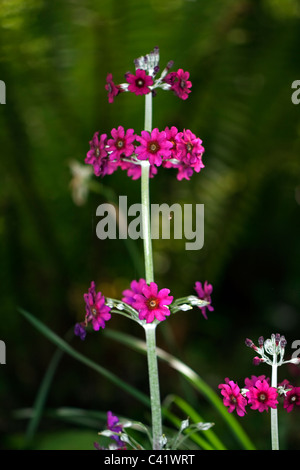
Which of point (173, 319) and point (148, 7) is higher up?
point (148, 7)

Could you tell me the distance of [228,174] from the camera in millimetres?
1780

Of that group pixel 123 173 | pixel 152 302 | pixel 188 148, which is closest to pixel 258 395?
pixel 152 302

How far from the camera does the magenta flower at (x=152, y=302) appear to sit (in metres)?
0.63

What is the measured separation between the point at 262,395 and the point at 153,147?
31cm

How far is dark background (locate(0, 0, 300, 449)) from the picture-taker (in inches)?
60.9

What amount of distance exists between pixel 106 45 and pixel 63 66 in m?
0.17

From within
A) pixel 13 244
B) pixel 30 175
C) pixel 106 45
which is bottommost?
pixel 13 244

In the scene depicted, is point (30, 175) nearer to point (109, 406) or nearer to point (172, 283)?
point (172, 283)

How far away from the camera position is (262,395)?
656 mm

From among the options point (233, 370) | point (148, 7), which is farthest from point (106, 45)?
point (233, 370)

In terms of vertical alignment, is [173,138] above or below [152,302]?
above

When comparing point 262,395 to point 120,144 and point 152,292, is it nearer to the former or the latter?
point 152,292

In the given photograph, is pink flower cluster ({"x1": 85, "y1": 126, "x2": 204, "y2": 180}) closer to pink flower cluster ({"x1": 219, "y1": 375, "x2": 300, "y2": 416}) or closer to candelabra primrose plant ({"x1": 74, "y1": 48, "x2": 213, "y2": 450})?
candelabra primrose plant ({"x1": 74, "y1": 48, "x2": 213, "y2": 450})
